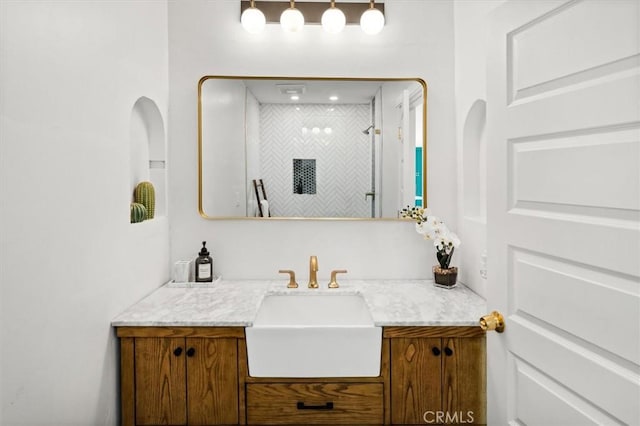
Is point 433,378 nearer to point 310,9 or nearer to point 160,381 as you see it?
point 160,381

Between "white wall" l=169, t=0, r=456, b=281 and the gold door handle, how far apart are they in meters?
1.02

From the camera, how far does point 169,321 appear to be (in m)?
1.58

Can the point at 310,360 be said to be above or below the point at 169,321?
below

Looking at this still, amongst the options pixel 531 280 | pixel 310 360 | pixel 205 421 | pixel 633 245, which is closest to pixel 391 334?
pixel 310 360

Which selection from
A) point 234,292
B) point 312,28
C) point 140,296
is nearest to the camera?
point 140,296

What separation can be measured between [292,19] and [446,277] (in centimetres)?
148

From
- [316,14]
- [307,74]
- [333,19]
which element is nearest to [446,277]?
[307,74]

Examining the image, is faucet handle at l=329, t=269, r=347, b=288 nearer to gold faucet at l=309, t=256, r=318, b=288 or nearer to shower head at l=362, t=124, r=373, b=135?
gold faucet at l=309, t=256, r=318, b=288

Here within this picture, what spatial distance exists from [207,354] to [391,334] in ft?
2.29

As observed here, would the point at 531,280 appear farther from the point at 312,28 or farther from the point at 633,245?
the point at 312,28

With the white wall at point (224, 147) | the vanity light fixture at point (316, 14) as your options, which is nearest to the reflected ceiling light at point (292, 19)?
the vanity light fixture at point (316, 14)

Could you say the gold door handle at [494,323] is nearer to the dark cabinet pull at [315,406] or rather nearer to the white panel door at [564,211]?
the white panel door at [564,211]

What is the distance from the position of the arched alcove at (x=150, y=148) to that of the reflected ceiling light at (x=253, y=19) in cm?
60

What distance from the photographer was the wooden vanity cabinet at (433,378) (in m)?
1.59
